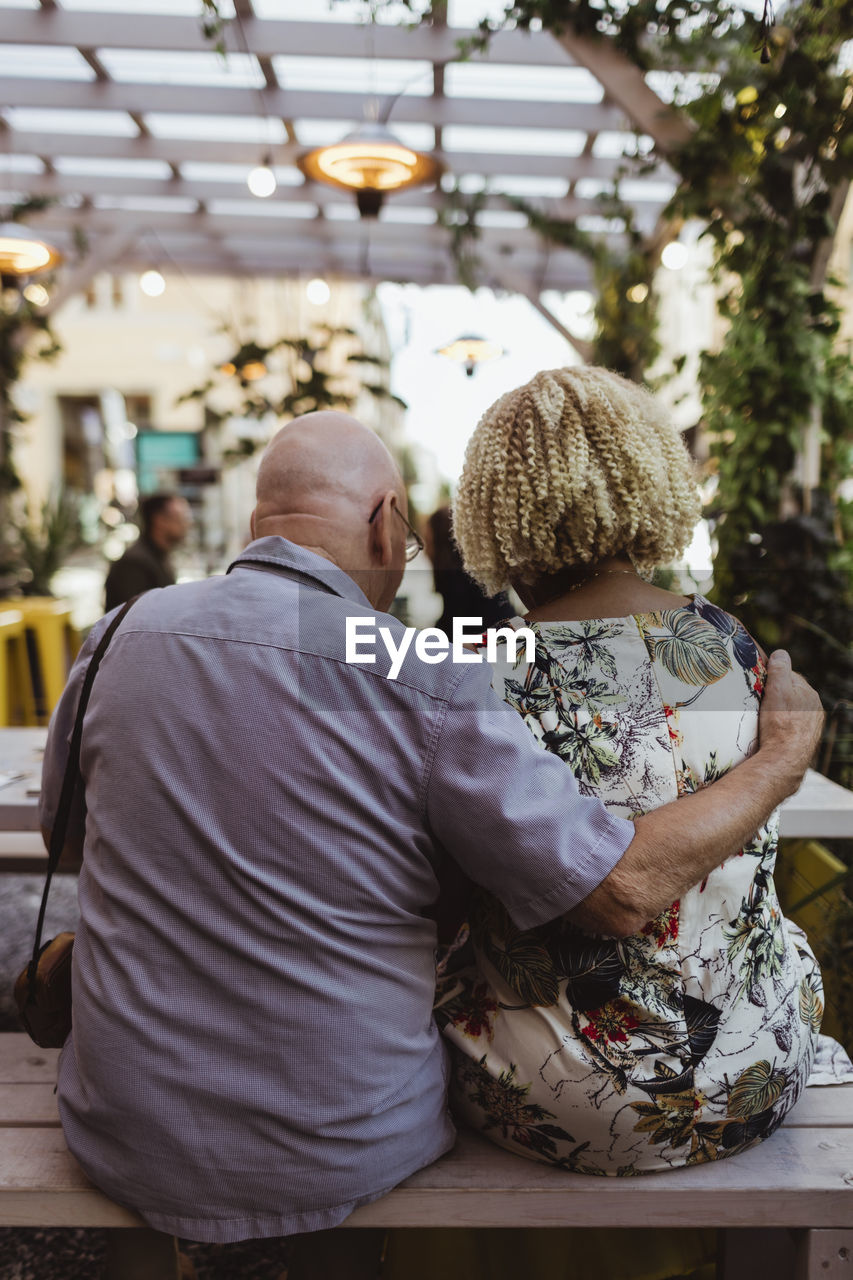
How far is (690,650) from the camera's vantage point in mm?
1327

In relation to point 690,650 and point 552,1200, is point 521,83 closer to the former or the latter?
point 690,650

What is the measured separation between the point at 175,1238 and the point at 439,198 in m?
6.80

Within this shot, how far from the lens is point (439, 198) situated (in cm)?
693

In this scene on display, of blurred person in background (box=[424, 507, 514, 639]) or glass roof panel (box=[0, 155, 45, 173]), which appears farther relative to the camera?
glass roof panel (box=[0, 155, 45, 173])

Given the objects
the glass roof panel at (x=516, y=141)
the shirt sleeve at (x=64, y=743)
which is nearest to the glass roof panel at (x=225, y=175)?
the glass roof panel at (x=516, y=141)

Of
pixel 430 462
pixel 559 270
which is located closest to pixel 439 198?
pixel 559 270

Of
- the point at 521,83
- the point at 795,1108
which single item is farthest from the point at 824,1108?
the point at 521,83

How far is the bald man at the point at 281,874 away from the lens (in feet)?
3.78

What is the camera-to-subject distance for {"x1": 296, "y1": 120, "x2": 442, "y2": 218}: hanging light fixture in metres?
3.70

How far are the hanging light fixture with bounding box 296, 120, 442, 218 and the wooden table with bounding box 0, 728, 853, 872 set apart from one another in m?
2.48

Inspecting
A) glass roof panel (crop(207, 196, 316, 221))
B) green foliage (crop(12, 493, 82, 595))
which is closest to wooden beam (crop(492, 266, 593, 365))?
glass roof panel (crop(207, 196, 316, 221))

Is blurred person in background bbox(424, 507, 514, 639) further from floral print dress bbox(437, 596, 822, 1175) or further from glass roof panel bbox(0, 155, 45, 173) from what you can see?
glass roof panel bbox(0, 155, 45, 173)

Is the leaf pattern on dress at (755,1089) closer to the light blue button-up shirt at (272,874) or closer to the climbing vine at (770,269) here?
the light blue button-up shirt at (272,874)

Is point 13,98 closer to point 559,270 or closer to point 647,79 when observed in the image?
point 647,79
